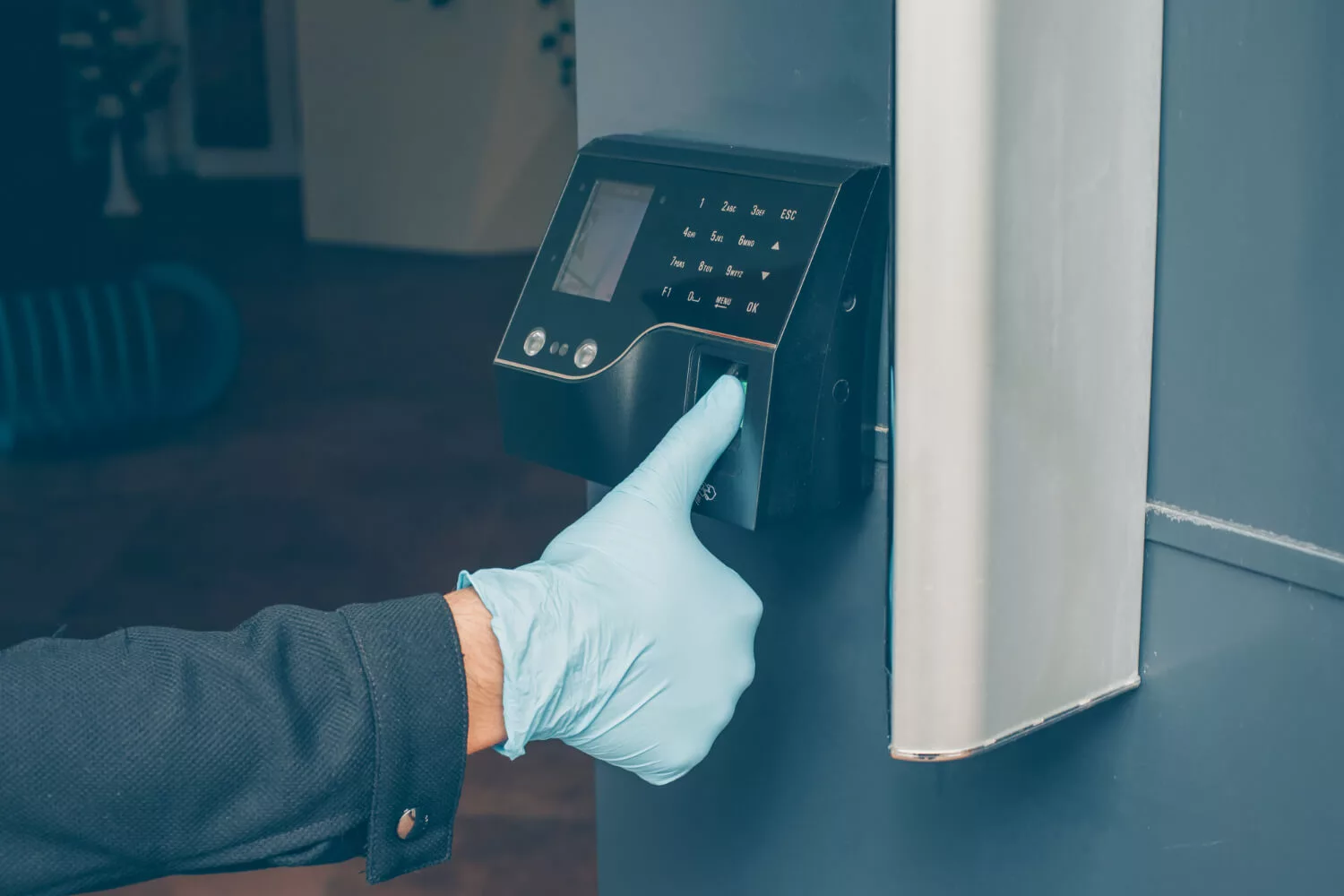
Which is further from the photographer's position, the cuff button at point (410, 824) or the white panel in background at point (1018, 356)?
the cuff button at point (410, 824)

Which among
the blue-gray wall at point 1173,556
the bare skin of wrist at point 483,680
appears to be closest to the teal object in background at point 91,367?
the blue-gray wall at point 1173,556

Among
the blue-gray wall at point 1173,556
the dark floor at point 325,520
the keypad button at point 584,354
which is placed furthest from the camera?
the dark floor at point 325,520

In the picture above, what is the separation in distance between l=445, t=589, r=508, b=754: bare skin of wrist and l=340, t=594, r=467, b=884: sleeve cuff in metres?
0.03

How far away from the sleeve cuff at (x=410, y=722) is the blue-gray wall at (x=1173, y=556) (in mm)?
253

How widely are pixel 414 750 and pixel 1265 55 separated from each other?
1.66 feet

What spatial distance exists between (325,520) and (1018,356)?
2.67 m

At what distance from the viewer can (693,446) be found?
71 cm

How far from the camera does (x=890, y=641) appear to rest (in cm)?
61

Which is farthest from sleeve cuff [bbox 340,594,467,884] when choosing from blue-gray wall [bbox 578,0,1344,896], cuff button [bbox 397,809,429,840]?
blue-gray wall [bbox 578,0,1344,896]

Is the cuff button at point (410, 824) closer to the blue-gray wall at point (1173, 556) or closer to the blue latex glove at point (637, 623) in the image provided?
the blue latex glove at point (637, 623)

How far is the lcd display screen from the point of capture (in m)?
0.79

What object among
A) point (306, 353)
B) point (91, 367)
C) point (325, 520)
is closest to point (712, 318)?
point (325, 520)

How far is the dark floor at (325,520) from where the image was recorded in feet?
6.37

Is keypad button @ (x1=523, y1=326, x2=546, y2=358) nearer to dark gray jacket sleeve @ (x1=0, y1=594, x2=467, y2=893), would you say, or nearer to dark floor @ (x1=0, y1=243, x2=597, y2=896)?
→ dark gray jacket sleeve @ (x1=0, y1=594, x2=467, y2=893)
